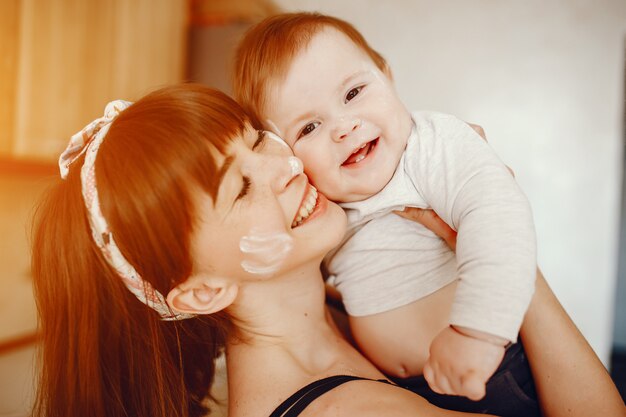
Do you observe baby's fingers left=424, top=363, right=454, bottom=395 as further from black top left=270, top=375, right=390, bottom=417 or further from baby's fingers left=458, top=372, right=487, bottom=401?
black top left=270, top=375, right=390, bottom=417

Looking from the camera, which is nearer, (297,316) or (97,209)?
(97,209)

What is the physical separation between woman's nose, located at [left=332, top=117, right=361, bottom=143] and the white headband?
0.43 meters

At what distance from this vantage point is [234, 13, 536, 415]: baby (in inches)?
34.0

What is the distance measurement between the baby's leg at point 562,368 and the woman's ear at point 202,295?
0.62 meters

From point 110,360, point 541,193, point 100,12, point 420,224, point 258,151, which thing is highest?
point 100,12

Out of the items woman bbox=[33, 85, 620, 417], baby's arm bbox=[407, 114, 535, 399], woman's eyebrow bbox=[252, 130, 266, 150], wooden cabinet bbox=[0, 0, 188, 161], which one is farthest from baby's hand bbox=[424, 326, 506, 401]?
wooden cabinet bbox=[0, 0, 188, 161]

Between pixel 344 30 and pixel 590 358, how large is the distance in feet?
2.78

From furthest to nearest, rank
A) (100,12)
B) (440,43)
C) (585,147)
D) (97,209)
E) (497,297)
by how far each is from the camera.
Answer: (440,43), (585,147), (100,12), (97,209), (497,297)

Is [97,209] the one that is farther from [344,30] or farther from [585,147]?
[585,147]

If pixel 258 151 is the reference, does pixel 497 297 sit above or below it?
below

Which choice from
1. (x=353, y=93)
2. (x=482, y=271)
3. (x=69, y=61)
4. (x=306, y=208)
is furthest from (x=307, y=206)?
(x=69, y=61)

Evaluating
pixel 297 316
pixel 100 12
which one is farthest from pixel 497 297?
pixel 100 12

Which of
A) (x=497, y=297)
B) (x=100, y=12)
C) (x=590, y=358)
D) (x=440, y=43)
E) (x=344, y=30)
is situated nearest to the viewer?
(x=497, y=297)

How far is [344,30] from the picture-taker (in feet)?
3.40
